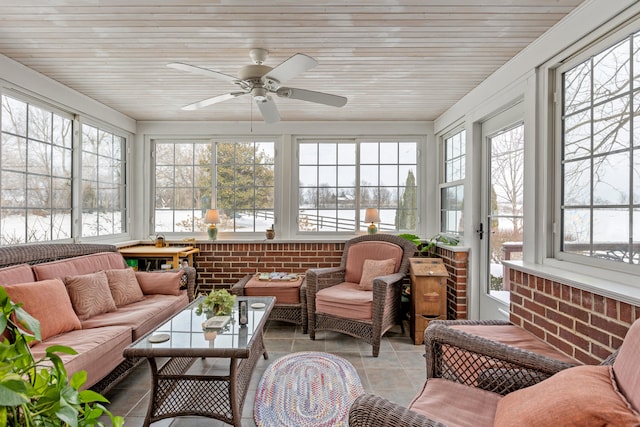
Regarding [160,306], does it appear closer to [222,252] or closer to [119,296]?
[119,296]

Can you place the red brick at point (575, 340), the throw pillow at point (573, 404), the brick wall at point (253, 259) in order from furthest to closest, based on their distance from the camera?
1. the brick wall at point (253, 259)
2. the red brick at point (575, 340)
3. the throw pillow at point (573, 404)

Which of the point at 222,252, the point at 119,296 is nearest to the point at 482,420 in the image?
the point at 119,296

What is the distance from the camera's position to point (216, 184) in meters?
4.73

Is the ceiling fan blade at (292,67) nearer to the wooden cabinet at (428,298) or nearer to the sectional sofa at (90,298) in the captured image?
the sectional sofa at (90,298)

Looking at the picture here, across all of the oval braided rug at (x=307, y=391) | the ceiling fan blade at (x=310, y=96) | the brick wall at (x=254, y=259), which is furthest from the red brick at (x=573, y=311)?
the brick wall at (x=254, y=259)

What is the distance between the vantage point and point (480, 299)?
355cm

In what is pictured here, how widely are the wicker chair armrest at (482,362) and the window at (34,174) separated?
3.35 metres

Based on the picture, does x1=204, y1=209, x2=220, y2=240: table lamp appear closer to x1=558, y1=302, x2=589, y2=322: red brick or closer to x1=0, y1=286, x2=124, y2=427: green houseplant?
x1=558, y1=302, x2=589, y2=322: red brick

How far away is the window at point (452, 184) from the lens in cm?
398

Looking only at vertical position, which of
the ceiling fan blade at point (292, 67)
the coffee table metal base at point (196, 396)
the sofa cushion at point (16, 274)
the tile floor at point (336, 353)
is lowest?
the tile floor at point (336, 353)

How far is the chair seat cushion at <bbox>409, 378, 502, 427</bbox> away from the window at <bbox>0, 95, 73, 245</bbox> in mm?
3333

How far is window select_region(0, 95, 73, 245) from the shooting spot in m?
2.85

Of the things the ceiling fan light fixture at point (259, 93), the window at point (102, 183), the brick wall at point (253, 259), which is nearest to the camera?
the ceiling fan light fixture at point (259, 93)

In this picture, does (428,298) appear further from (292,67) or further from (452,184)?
(292,67)
